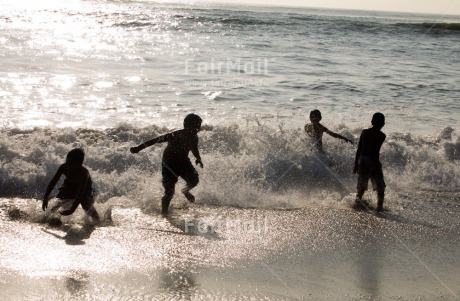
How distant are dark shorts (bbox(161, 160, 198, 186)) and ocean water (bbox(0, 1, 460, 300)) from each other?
0.49 meters

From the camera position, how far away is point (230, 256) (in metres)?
6.82

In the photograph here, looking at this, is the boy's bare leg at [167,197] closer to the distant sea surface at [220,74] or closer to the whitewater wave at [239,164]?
the whitewater wave at [239,164]

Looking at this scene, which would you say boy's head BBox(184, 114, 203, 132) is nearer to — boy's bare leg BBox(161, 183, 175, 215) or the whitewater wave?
boy's bare leg BBox(161, 183, 175, 215)

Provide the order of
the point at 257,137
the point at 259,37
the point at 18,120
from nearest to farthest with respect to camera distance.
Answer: the point at 257,137, the point at 18,120, the point at 259,37

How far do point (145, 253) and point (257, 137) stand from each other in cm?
586

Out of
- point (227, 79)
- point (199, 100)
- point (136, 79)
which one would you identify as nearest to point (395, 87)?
point (227, 79)

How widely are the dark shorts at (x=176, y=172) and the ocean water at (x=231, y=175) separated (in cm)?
49

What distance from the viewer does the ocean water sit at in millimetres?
6211

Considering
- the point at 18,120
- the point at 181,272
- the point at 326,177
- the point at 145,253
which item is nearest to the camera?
the point at 181,272

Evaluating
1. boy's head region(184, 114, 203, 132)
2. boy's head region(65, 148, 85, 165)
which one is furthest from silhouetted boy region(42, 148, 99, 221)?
boy's head region(184, 114, 203, 132)

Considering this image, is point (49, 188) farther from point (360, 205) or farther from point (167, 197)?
point (360, 205)

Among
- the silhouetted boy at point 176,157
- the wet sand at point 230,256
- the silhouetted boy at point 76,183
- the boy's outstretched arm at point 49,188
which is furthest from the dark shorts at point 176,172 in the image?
the boy's outstretched arm at point 49,188

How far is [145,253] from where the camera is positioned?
22.2 feet

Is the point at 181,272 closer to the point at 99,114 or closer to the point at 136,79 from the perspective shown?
the point at 99,114
